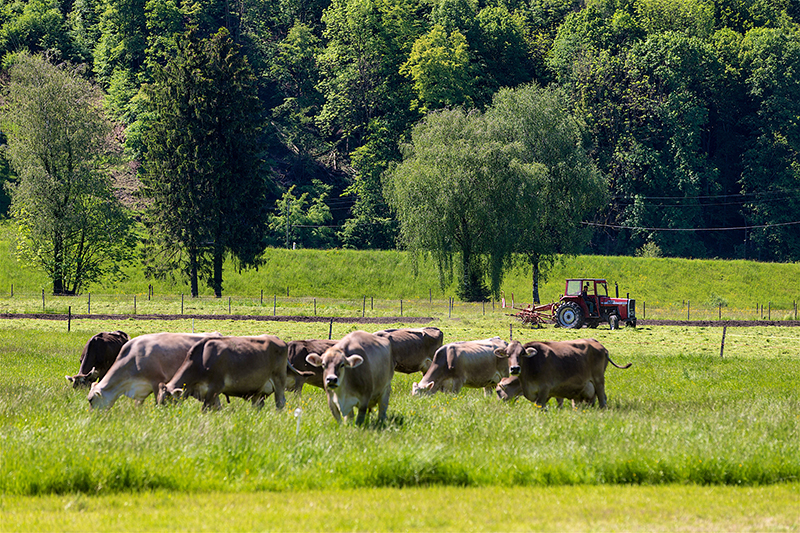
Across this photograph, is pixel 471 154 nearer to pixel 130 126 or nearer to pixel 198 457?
pixel 130 126

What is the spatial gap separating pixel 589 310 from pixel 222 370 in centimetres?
3079

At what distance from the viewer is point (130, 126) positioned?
84.9m

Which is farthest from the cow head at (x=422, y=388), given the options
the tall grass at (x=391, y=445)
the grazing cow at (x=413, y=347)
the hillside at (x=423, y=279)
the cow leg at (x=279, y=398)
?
the hillside at (x=423, y=279)

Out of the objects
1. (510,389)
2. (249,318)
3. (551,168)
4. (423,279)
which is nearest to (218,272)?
(423,279)

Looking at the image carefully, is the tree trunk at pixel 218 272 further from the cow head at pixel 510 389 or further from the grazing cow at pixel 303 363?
the cow head at pixel 510 389

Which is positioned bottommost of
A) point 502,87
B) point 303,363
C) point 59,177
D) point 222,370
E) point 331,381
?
point 303,363

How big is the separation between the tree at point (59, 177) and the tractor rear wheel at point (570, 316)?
40.1 metres

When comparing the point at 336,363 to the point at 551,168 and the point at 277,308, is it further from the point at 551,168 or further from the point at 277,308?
the point at 551,168

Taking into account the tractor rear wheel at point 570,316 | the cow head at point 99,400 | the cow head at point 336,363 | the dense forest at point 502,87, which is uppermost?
the dense forest at point 502,87

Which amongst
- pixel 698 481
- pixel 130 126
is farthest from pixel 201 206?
pixel 698 481

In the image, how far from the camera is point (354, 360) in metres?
13.2

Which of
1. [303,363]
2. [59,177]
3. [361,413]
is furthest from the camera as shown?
[59,177]

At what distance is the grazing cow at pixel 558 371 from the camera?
16.3 m

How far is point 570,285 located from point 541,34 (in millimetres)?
80778
